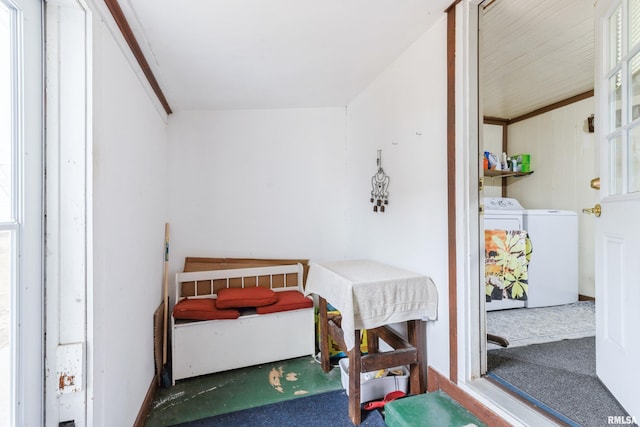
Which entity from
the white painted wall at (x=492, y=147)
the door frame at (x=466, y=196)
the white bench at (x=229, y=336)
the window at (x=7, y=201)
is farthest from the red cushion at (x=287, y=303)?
the white painted wall at (x=492, y=147)

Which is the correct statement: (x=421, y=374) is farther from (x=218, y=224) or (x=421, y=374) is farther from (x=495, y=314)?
(x=218, y=224)

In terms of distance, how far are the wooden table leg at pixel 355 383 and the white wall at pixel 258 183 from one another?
1.33m

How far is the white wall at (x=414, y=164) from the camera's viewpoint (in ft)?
5.36

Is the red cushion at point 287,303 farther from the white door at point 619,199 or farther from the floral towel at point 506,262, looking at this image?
the white door at point 619,199

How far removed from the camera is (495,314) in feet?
8.73

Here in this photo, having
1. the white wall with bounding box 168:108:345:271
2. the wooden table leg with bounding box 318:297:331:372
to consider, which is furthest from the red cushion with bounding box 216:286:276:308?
the white wall with bounding box 168:108:345:271

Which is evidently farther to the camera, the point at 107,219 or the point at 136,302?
the point at 136,302

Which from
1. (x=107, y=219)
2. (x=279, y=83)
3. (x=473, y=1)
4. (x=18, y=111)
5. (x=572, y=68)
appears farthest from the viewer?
(x=572, y=68)

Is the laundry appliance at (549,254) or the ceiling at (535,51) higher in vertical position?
the ceiling at (535,51)

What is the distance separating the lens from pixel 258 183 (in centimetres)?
285

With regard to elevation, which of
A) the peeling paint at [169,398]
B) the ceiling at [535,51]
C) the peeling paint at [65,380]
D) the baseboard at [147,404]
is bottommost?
the peeling paint at [169,398]

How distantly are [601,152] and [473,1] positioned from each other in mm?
962

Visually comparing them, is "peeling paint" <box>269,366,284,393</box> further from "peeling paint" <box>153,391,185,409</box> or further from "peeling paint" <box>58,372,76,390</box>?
"peeling paint" <box>58,372,76,390</box>

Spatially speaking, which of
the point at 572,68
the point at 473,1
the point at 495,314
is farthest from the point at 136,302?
the point at 572,68
